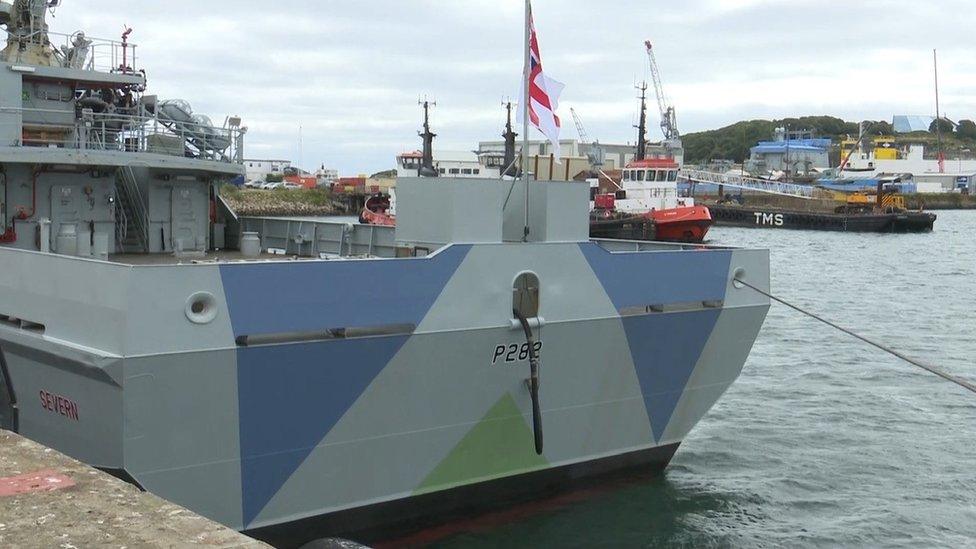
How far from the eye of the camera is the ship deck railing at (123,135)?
36.4 ft

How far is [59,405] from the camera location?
8039mm

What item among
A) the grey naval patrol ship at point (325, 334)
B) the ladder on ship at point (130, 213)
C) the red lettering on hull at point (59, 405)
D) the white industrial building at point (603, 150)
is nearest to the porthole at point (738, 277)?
the grey naval patrol ship at point (325, 334)

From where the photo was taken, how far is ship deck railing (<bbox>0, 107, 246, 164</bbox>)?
11.1 meters

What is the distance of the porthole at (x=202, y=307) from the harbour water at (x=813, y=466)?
131 inches

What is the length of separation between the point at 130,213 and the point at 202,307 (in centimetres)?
499

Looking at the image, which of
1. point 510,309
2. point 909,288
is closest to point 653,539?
point 510,309

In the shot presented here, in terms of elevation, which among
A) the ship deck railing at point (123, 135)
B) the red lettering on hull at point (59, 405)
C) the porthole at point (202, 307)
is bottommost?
the red lettering on hull at point (59, 405)

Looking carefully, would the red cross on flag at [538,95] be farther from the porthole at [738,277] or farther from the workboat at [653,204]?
the workboat at [653,204]

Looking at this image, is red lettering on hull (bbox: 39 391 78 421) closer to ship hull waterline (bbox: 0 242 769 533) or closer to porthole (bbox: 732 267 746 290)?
ship hull waterline (bbox: 0 242 769 533)

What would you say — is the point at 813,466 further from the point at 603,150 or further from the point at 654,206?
the point at 603,150

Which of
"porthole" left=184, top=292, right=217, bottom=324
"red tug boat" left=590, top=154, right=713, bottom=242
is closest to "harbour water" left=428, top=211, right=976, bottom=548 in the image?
"porthole" left=184, top=292, right=217, bottom=324

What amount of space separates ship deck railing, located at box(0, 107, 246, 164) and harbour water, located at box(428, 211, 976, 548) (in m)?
5.52

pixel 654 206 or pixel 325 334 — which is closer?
pixel 325 334

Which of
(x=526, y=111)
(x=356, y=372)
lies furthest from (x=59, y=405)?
(x=526, y=111)
